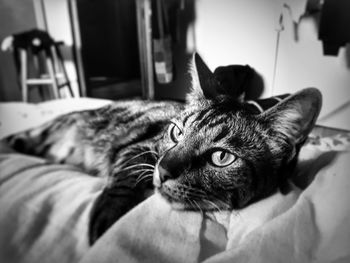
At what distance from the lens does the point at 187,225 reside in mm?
365

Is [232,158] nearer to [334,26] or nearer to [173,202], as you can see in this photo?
[173,202]

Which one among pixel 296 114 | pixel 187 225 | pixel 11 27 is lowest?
pixel 187 225

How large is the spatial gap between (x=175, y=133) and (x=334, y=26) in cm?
25

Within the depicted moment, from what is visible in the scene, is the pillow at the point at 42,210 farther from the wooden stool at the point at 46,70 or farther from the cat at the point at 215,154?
the wooden stool at the point at 46,70

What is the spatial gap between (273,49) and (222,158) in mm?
159

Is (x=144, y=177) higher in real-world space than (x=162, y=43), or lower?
lower

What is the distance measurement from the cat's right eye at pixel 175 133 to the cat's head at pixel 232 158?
0.06 feet

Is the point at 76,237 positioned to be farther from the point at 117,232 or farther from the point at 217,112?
the point at 217,112

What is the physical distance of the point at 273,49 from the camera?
39 cm

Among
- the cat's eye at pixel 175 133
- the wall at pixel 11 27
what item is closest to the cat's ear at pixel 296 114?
the cat's eye at pixel 175 133

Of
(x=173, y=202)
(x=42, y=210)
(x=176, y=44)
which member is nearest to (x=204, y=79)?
(x=176, y=44)

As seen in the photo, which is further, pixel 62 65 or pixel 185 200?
pixel 62 65

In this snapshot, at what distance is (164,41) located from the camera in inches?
16.8

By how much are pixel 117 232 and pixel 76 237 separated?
57mm
